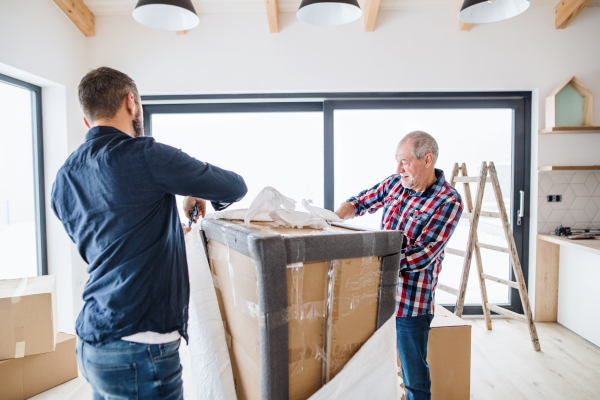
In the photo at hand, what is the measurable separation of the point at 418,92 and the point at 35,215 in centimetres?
319

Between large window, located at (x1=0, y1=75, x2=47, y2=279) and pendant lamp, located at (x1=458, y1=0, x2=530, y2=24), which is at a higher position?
pendant lamp, located at (x1=458, y1=0, x2=530, y2=24)

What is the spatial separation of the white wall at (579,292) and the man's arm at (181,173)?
9.84 ft

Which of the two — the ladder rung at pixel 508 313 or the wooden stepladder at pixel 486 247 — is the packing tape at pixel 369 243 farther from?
the ladder rung at pixel 508 313

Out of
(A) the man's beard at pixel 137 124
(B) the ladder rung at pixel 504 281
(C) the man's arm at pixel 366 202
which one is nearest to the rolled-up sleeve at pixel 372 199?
(C) the man's arm at pixel 366 202

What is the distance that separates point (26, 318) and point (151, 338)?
154 centimetres

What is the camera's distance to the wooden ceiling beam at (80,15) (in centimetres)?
254

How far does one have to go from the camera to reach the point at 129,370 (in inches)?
33.9

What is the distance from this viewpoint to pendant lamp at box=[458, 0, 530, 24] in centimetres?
172

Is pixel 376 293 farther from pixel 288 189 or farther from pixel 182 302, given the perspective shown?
pixel 288 189

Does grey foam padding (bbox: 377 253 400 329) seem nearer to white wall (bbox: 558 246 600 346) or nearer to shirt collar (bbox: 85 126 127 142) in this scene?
shirt collar (bbox: 85 126 127 142)

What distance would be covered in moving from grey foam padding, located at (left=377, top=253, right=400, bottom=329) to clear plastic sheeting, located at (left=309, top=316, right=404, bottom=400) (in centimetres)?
2

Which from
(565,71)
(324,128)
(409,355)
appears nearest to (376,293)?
(409,355)

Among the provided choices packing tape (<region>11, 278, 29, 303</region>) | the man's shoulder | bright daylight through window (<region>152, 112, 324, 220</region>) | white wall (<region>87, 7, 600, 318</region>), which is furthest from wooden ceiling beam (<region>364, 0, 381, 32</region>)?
packing tape (<region>11, 278, 29, 303</region>)

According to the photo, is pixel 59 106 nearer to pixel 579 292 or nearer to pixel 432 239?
pixel 432 239
